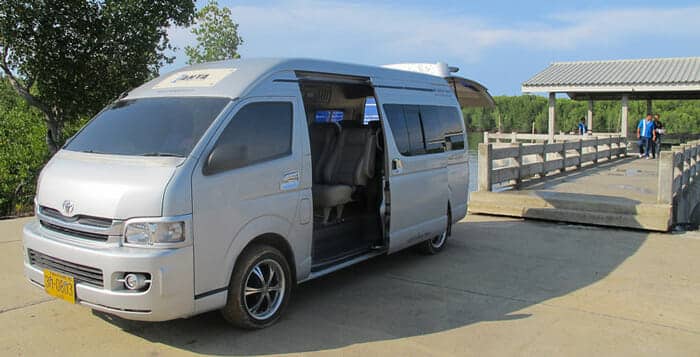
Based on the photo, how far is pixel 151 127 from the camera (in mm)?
4965

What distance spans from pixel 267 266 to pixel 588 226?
667cm

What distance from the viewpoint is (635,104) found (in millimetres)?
54906

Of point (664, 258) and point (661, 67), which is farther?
point (661, 67)

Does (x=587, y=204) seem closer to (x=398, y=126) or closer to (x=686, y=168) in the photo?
(x=398, y=126)

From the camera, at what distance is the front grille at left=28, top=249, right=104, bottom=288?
4289mm

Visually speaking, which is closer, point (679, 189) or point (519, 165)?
point (679, 189)

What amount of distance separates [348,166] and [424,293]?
1.75 meters

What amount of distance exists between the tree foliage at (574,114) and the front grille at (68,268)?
32.0m

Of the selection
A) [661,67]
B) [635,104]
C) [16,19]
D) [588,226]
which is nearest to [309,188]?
[588,226]

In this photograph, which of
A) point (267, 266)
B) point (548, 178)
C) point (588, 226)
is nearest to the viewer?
point (267, 266)

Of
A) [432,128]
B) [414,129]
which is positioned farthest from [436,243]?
[414,129]

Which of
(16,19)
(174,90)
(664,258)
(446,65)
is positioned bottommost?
(664,258)

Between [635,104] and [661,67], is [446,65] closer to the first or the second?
[661,67]

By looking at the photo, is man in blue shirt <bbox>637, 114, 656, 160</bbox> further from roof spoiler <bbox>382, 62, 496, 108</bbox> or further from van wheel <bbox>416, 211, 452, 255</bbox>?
van wheel <bbox>416, 211, 452, 255</bbox>
